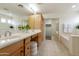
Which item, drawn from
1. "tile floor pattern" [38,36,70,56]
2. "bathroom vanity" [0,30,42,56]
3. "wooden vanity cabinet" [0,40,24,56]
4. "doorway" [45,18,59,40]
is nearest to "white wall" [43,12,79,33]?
"doorway" [45,18,59,40]

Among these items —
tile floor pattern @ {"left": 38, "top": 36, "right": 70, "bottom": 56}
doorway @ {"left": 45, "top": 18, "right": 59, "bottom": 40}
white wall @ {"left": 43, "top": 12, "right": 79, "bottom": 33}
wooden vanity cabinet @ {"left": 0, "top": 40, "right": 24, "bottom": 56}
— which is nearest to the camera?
wooden vanity cabinet @ {"left": 0, "top": 40, "right": 24, "bottom": 56}

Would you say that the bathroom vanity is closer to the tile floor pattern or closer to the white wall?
the tile floor pattern

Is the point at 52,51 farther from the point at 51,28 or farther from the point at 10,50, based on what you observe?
the point at 10,50

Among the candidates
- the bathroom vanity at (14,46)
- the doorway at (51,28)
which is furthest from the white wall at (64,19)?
the bathroom vanity at (14,46)

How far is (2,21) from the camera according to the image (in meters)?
2.44

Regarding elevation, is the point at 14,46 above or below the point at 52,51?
above

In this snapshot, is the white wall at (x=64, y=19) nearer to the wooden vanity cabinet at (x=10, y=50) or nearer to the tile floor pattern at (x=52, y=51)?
the tile floor pattern at (x=52, y=51)

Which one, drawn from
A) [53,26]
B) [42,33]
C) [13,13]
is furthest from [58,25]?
[13,13]

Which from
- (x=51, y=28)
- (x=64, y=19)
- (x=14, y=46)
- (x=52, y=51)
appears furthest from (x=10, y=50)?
(x=51, y=28)

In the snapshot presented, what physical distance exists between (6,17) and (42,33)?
3470 mm

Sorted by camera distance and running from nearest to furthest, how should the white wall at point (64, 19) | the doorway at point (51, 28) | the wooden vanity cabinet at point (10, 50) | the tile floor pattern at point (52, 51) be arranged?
the wooden vanity cabinet at point (10, 50)
the tile floor pattern at point (52, 51)
the white wall at point (64, 19)
the doorway at point (51, 28)

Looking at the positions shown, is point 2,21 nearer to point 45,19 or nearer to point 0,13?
point 0,13

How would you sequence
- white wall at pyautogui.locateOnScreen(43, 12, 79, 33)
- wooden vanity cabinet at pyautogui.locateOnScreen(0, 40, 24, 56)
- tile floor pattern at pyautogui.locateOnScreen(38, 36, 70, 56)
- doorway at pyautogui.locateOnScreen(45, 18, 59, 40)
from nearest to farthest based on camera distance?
wooden vanity cabinet at pyautogui.locateOnScreen(0, 40, 24, 56), tile floor pattern at pyautogui.locateOnScreen(38, 36, 70, 56), white wall at pyautogui.locateOnScreen(43, 12, 79, 33), doorway at pyautogui.locateOnScreen(45, 18, 59, 40)

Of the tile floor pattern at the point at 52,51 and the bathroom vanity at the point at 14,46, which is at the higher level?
the bathroom vanity at the point at 14,46
